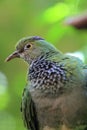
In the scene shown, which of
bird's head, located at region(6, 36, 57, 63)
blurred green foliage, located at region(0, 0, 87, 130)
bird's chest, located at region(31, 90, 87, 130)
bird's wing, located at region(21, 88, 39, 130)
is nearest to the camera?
bird's chest, located at region(31, 90, 87, 130)

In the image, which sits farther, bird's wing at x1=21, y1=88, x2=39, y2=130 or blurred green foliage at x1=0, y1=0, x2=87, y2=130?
blurred green foliage at x1=0, y1=0, x2=87, y2=130

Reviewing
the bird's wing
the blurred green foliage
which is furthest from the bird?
the blurred green foliage

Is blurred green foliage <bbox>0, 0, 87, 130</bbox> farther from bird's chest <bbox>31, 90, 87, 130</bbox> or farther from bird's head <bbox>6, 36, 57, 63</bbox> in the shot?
bird's chest <bbox>31, 90, 87, 130</bbox>

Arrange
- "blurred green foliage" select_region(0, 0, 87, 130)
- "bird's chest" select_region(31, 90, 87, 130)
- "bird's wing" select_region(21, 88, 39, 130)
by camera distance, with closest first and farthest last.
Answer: "bird's chest" select_region(31, 90, 87, 130) → "bird's wing" select_region(21, 88, 39, 130) → "blurred green foliage" select_region(0, 0, 87, 130)

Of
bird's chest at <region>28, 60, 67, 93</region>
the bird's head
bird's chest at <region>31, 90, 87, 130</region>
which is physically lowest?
bird's chest at <region>31, 90, 87, 130</region>

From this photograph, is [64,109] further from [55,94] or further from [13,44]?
[13,44]

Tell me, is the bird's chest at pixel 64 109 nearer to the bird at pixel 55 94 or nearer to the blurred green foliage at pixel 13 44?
the bird at pixel 55 94

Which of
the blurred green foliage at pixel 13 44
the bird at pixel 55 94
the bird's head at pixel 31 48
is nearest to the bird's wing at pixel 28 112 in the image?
the bird at pixel 55 94
